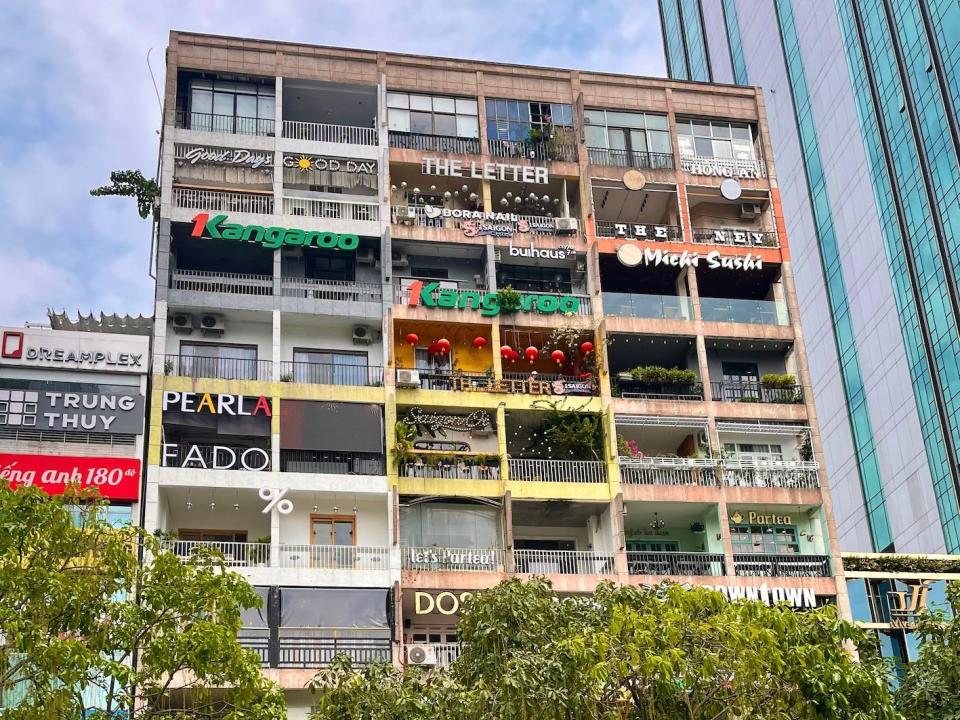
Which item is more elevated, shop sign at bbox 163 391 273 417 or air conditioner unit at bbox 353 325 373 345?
air conditioner unit at bbox 353 325 373 345

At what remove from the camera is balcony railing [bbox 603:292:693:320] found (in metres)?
49.4

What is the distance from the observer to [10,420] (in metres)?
42.3

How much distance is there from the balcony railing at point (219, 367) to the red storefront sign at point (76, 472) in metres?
4.28

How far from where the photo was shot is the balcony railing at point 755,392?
49.6 m

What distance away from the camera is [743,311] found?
5050 centimetres

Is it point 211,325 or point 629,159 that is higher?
point 629,159

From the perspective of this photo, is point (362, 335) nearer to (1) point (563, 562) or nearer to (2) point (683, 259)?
(1) point (563, 562)

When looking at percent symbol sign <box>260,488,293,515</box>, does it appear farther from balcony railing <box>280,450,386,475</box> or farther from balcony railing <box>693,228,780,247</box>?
balcony railing <box>693,228,780,247</box>

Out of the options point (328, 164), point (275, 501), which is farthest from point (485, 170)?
point (275, 501)

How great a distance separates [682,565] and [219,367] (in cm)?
1729

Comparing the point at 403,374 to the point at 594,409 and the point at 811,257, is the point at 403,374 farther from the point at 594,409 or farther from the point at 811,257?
the point at 811,257

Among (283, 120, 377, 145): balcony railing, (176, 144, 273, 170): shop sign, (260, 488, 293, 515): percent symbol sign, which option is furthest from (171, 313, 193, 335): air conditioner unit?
(283, 120, 377, 145): balcony railing

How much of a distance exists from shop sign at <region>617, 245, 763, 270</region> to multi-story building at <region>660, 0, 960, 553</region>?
89.9ft

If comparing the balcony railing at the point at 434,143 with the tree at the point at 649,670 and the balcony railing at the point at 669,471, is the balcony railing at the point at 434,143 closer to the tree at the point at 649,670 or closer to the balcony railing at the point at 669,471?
the balcony railing at the point at 669,471
